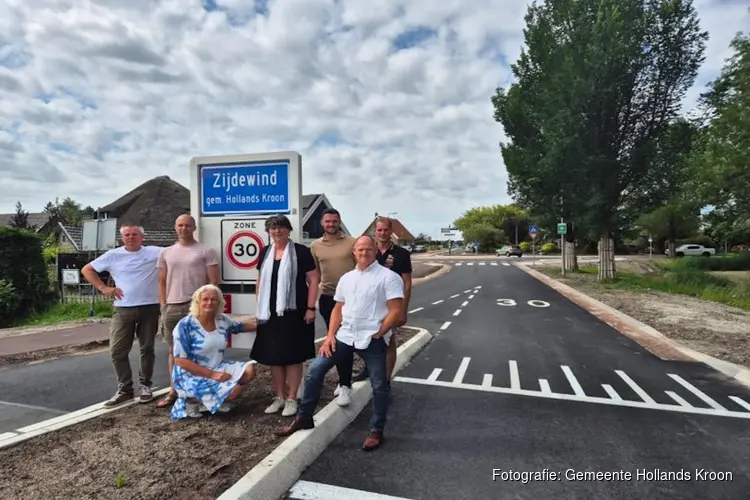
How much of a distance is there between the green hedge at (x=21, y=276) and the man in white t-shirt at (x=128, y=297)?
1053 cm

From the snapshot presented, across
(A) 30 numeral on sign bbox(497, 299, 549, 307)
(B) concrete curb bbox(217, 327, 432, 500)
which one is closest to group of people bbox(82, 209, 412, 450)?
(B) concrete curb bbox(217, 327, 432, 500)

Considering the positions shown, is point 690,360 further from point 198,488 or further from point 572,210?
point 572,210

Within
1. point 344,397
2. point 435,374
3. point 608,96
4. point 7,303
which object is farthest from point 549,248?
point 344,397

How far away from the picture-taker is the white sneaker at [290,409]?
13.3 feet

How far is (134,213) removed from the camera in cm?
3297

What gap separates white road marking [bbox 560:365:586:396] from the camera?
17.6 ft

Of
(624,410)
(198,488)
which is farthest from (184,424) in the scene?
(624,410)

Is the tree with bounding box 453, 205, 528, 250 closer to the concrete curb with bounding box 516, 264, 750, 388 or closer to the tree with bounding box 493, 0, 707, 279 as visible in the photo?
the tree with bounding box 493, 0, 707, 279

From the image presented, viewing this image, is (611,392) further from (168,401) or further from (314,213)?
(314,213)

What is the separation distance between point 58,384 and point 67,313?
8.88m

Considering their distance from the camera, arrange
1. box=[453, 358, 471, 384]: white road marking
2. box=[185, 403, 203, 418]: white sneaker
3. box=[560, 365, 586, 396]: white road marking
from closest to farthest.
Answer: box=[185, 403, 203, 418]: white sneaker → box=[560, 365, 586, 396]: white road marking → box=[453, 358, 471, 384]: white road marking

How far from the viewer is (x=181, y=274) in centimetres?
430

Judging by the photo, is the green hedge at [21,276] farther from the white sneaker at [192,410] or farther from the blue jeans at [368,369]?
the blue jeans at [368,369]

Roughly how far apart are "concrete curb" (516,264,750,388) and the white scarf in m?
5.76
